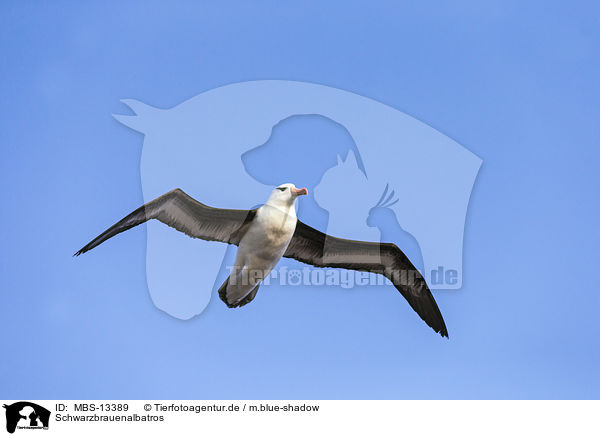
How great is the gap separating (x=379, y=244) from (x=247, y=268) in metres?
3.26

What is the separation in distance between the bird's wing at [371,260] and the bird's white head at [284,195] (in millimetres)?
1320

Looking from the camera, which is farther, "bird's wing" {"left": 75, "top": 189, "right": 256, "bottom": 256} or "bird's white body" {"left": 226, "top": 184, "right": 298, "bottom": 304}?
"bird's white body" {"left": 226, "top": 184, "right": 298, "bottom": 304}

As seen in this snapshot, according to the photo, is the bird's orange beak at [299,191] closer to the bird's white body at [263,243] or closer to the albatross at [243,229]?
the albatross at [243,229]

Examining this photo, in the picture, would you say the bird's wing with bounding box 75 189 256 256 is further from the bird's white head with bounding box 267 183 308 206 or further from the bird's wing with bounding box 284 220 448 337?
the bird's wing with bounding box 284 220 448 337

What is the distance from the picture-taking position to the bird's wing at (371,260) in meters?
14.2

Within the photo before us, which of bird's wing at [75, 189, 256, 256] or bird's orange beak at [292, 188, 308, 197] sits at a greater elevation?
bird's orange beak at [292, 188, 308, 197]
